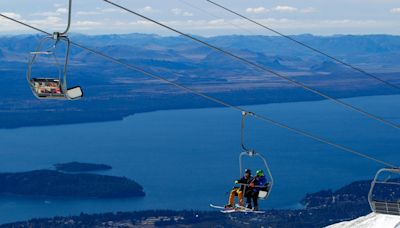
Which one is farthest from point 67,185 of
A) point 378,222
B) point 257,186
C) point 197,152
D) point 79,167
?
point 257,186

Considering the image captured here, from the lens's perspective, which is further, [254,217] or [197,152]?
[197,152]

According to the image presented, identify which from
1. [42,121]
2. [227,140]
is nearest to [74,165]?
[227,140]

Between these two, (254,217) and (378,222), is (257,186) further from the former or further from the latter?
(254,217)

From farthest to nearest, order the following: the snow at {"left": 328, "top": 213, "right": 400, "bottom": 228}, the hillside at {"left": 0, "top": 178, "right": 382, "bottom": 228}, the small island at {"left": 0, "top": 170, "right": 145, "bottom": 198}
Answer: the small island at {"left": 0, "top": 170, "right": 145, "bottom": 198}
the hillside at {"left": 0, "top": 178, "right": 382, "bottom": 228}
the snow at {"left": 328, "top": 213, "right": 400, "bottom": 228}

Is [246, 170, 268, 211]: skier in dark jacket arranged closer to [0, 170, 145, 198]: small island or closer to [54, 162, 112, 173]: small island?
[0, 170, 145, 198]: small island

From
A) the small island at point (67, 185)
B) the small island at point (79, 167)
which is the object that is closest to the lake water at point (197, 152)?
the small island at point (79, 167)

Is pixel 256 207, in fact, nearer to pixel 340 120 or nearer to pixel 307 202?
pixel 307 202

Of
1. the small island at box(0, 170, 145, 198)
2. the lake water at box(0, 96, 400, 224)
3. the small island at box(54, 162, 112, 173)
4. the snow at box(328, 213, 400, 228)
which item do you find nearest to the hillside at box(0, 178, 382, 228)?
the lake water at box(0, 96, 400, 224)
